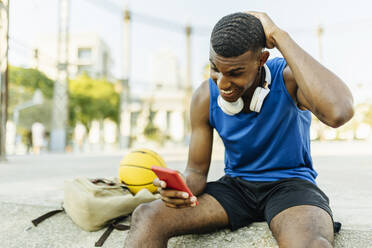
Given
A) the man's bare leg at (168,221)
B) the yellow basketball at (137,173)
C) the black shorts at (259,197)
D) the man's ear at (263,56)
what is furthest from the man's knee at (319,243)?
the yellow basketball at (137,173)

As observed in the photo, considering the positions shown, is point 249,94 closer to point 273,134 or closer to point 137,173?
point 273,134

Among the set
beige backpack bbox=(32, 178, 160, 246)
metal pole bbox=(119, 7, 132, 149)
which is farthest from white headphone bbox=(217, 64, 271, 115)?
metal pole bbox=(119, 7, 132, 149)

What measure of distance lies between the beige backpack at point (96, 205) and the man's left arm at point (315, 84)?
1649 mm

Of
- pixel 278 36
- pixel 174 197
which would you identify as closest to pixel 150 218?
pixel 174 197

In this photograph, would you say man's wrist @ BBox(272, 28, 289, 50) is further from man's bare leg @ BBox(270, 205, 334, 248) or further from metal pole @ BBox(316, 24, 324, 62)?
metal pole @ BBox(316, 24, 324, 62)

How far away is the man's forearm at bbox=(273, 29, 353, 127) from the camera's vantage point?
1735 mm

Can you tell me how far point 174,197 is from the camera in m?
1.78

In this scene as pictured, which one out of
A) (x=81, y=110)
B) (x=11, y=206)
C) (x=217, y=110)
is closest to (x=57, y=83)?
(x=11, y=206)

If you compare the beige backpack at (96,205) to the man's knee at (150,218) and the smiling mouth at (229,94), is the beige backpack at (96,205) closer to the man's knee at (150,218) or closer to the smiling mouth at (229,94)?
the man's knee at (150,218)

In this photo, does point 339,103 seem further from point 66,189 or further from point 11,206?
point 11,206

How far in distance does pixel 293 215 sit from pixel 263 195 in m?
0.33

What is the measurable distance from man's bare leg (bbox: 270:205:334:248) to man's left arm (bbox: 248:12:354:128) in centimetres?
51

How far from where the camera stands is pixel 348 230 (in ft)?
7.18

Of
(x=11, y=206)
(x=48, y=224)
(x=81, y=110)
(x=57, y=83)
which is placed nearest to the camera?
(x=48, y=224)
